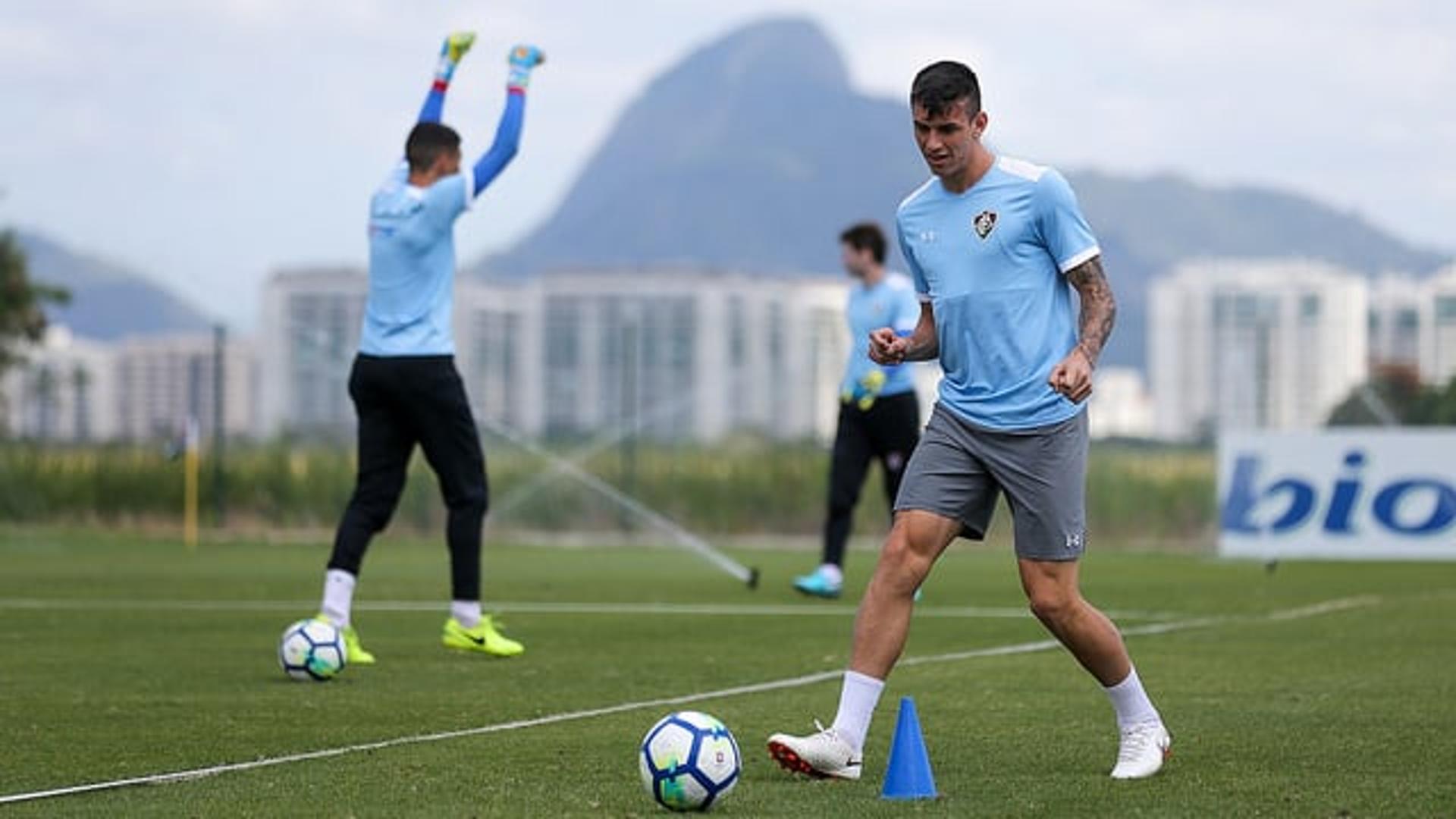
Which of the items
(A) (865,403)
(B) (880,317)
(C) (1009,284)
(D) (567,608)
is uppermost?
(C) (1009,284)

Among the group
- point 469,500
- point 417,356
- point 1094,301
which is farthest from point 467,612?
point 1094,301

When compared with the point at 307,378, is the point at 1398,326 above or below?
above

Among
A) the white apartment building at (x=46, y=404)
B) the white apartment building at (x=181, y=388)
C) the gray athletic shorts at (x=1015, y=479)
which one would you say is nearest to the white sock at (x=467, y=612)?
the gray athletic shorts at (x=1015, y=479)

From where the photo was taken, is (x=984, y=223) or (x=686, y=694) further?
(x=686, y=694)

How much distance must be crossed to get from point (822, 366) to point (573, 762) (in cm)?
3337

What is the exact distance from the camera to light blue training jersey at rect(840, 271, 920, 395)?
52.2 ft

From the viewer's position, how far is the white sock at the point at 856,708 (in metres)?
7.29

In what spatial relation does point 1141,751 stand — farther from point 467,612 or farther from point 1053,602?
point 467,612

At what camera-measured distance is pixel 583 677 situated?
35.0 feet

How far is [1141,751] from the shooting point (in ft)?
24.2

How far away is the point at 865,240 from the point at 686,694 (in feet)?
21.0

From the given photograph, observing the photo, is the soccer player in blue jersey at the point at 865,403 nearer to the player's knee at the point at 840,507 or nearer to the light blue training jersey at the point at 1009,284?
the player's knee at the point at 840,507

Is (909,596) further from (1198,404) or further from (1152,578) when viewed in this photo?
(1198,404)

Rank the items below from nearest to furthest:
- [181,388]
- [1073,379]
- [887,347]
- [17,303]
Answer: [1073,379] → [887,347] → [17,303] → [181,388]
